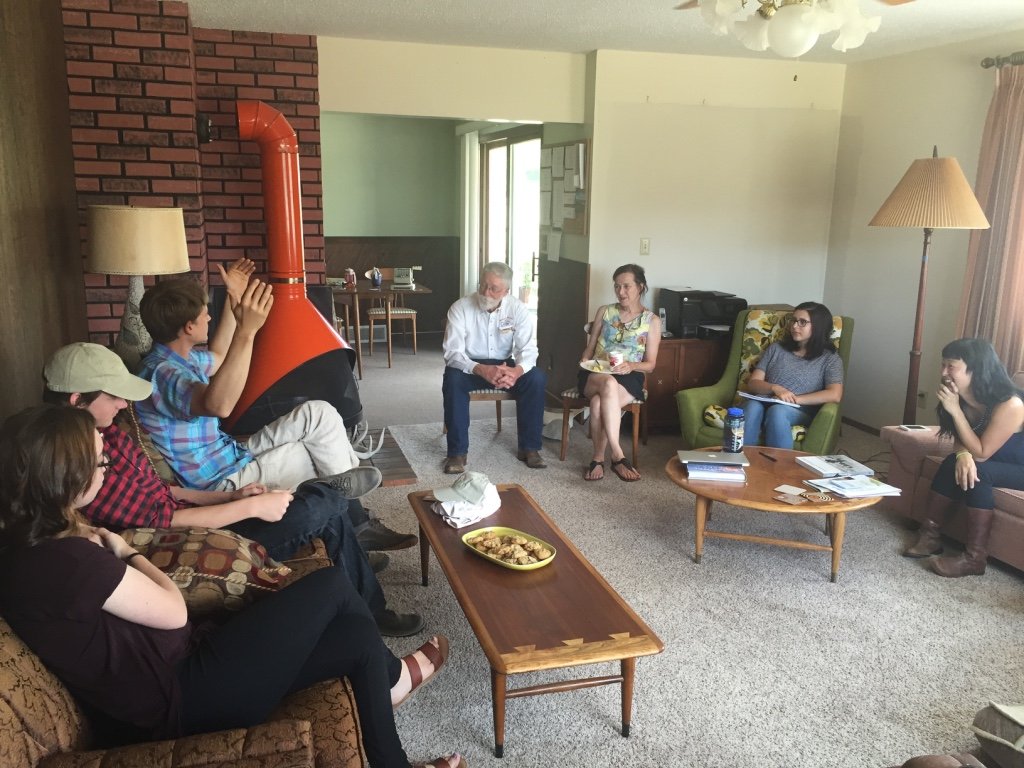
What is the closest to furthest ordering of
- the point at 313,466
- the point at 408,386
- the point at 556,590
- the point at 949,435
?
the point at 556,590 < the point at 313,466 < the point at 949,435 < the point at 408,386

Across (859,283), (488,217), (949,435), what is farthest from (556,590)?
(488,217)

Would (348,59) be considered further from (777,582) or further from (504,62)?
(777,582)

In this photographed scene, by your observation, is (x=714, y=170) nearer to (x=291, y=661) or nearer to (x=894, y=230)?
(x=894, y=230)

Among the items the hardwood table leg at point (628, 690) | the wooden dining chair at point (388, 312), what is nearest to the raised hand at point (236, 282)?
the hardwood table leg at point (628, 690)

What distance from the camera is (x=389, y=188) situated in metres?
7.64

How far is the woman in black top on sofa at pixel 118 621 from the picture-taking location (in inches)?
53.7

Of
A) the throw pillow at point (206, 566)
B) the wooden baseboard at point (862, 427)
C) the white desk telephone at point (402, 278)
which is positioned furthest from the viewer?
the white desk telephone at point (402, 278)

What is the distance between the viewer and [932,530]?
3254mm

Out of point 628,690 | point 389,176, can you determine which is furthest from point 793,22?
point 389,176

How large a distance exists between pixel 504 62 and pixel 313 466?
2.84 m

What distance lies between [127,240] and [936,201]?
339 centimetres

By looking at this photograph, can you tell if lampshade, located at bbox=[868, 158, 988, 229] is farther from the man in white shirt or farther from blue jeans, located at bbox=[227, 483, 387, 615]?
blue jeans, located at bbox=[227, 483, 387, 615]

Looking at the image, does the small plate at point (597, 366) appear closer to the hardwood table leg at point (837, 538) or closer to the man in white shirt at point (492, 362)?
the man in white shirt at point (492, 362)

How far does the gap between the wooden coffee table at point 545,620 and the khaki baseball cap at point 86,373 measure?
3.29 feet
